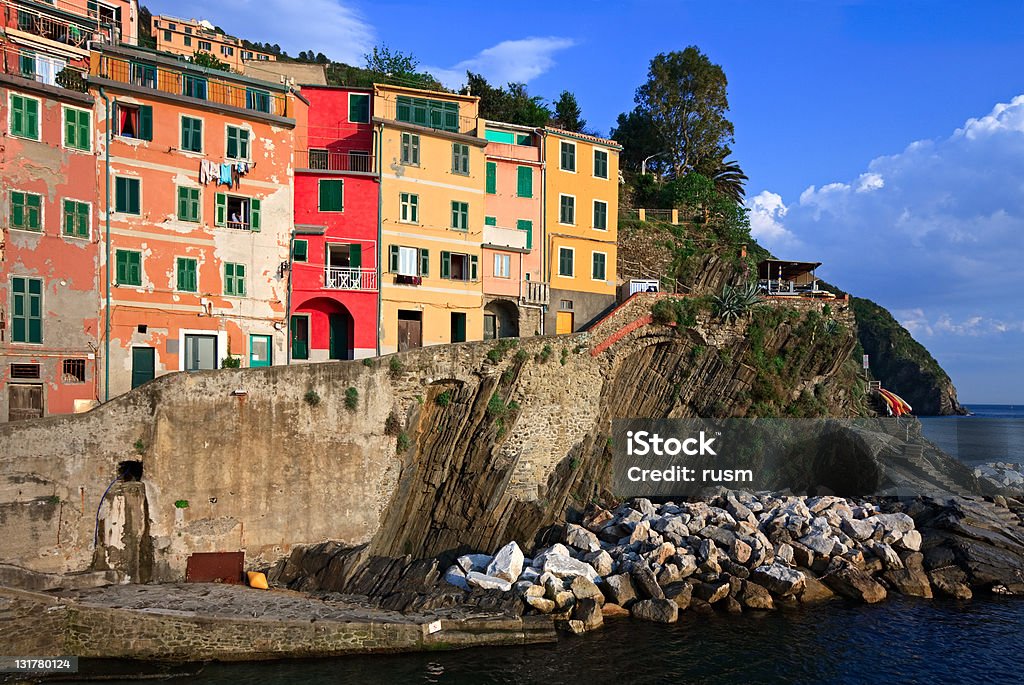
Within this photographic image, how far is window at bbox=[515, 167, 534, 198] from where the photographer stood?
39312 millimetres

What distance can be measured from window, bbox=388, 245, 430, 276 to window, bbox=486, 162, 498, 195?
5838mm

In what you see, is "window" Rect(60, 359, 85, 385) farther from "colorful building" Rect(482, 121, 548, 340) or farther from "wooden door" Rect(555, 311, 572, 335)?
"wooden door" Rect(555, 311, 572, 335)

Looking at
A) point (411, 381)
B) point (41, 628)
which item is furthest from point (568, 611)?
point (41, 628)

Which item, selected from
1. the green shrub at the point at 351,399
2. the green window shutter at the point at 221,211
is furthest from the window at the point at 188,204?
the green shrub at the point at 351,399

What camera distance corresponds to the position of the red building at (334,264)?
1307 inches

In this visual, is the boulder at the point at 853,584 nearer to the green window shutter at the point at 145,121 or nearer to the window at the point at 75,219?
the window at the point at 75,219

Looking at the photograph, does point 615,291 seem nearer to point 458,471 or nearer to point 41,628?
point 458,471

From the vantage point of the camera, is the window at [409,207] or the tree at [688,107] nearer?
the window at [409,207]

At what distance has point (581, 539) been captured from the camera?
95.0 ft

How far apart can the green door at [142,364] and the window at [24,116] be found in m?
8.58

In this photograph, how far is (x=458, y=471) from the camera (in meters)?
30.2

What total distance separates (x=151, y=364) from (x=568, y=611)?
18.7 metres

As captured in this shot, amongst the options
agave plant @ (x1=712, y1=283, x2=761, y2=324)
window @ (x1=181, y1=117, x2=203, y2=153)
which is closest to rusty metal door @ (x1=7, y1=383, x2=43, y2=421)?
window @ (x1=181, y1=117, x2=203, y2=153)

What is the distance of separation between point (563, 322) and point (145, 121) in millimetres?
22178
